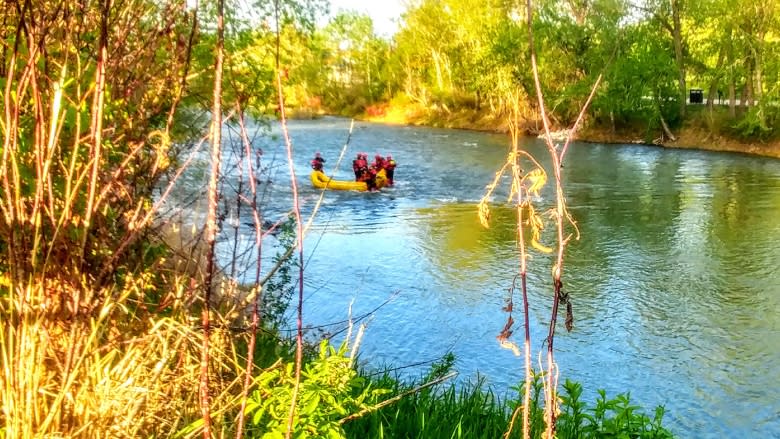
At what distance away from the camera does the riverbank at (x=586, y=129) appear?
2605 centimetres

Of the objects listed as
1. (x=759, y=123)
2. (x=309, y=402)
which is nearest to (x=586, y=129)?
(x=759, y=123)

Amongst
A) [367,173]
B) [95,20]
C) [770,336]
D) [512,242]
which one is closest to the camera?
[95,20]

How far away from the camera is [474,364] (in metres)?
6.58

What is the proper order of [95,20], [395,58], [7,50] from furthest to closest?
[395,58] < [95,20] < [7,50]

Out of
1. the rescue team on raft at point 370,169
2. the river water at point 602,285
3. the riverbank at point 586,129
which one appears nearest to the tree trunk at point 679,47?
the riverbank at point 586,129

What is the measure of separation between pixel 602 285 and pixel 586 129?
23876 millimetres

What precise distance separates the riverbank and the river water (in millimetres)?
4135

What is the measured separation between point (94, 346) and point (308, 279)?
22.0 feet

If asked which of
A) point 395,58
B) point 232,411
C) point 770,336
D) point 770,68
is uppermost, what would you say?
point 395,58

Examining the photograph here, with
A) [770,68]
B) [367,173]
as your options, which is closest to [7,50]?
[367,173]

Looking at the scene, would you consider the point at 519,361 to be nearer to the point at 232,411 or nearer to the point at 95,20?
the point at 232,411

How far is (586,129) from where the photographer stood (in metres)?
31.8

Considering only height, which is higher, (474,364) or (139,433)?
(139,433)

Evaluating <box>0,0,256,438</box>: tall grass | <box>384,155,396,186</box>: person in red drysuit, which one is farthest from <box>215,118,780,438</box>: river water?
<box>0,0,256,438</box>: tall grass
